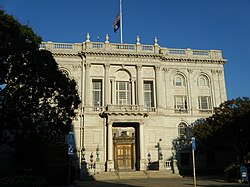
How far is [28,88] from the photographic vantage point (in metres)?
20.7

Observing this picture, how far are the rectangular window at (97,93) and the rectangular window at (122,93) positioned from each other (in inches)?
86.4

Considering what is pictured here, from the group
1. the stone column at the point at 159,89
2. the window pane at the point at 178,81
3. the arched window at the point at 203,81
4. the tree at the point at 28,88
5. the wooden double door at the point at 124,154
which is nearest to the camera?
the tree at the point at 28,88

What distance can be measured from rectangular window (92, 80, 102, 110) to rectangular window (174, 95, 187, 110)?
394 inches

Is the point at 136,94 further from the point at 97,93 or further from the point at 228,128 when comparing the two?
the point at 228,128

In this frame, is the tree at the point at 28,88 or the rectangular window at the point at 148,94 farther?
the rectangular window at the point at 148,94

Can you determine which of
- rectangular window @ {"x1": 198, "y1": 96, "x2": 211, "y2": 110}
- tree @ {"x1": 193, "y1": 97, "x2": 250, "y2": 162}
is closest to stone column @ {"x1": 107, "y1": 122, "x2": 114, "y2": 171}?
tree @ {"x1": 193, "y1": 97, "x2": 250, "y2": 162}

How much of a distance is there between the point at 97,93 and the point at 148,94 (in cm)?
668

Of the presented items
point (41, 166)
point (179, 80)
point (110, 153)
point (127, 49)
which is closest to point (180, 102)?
point (179, 80)

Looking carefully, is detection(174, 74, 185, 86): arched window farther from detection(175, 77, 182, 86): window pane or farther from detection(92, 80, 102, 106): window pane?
detection(92, 80, 102, 106): window pane

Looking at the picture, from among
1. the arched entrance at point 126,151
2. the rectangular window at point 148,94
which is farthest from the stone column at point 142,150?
the rectangular window at point 148,94

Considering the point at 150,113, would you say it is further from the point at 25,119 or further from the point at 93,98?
the point at 25,119

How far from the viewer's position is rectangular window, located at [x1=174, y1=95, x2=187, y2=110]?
122 ft

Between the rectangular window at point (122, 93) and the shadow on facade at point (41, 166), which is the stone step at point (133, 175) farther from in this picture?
the rectangular window at point (122, 93)

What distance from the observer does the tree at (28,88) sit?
1955cm
